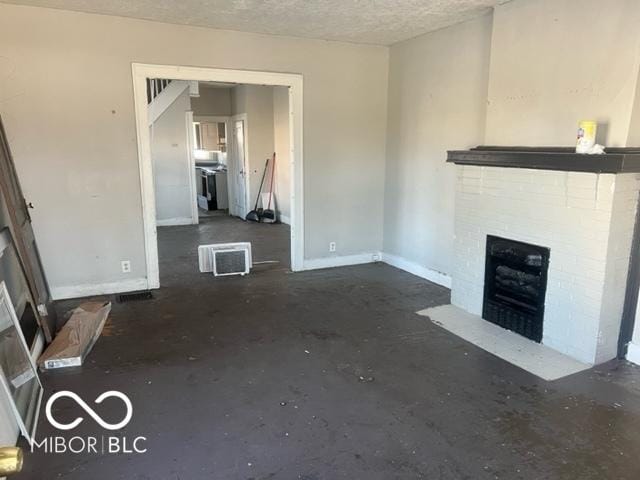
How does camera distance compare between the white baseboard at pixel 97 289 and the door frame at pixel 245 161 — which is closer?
the white baseboard at pixel 97 289

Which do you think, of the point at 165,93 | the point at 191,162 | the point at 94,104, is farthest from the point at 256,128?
the point at 94,104

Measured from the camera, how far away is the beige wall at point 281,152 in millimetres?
8195

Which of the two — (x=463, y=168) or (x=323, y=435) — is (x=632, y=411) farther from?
(x=463, y=168)

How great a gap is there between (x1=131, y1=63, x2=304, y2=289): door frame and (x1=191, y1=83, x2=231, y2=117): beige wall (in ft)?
16.9

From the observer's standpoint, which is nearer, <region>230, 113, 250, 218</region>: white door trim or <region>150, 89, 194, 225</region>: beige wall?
<region>150, 89, 194, 225</region>: beige wall

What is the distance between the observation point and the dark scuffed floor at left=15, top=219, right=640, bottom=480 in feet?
6.72

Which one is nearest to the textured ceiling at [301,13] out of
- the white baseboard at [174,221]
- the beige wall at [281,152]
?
the beige wall at [281,152]

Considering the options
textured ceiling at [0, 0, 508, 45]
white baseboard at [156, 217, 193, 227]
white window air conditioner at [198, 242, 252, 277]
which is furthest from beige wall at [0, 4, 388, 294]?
white baseboard at [156, 217, 193, 227]

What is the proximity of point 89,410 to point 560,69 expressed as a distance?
3791 millimetres

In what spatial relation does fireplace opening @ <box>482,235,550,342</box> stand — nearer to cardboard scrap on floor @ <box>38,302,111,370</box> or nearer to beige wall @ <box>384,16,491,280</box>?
beige wall @ <box>384,16,491,280</box>

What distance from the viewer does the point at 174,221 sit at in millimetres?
8375

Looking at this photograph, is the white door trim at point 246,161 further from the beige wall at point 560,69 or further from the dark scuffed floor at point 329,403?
the beige wall at point 560,69

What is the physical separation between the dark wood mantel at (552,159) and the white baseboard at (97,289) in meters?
3.28

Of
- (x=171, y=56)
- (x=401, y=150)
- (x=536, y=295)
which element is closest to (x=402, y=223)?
(x=401, y=150)
